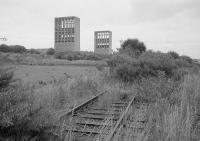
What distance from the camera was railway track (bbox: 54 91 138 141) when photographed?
5.11m

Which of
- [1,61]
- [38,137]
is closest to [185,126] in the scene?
[38,137]

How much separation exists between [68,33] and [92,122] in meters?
91.6

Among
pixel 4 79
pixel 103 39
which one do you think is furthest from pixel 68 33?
pixel 4 79

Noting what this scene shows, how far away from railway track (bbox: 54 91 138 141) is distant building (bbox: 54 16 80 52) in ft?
287

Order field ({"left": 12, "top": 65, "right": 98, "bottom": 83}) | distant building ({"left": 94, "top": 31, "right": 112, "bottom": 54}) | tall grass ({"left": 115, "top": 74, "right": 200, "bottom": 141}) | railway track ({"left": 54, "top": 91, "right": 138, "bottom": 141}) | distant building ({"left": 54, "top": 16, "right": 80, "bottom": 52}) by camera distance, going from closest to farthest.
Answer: tall grass ({"left": 115, "top": 74, "right": 200, "bottom": 141})
railway track ({"left": 54, "top": 91, "right": 138, "bottom": 141})
field ({"left": 12, "top": 65, "right": 98, "bottom": 83})
distant building ({"left": 94, "top": 31, "right": 112, "bottom": 54})
distant building ({"left": 54, "top": 16, "right": 80, "bottom": 52})

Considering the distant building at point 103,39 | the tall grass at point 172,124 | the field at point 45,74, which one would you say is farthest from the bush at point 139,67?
the distant building at point 103,39

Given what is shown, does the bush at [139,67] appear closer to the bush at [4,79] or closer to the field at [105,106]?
the field at [105,106]

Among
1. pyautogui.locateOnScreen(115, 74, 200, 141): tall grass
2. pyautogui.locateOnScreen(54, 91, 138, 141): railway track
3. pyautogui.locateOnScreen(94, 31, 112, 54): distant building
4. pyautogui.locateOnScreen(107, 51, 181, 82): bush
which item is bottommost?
pyautogui.locateOnScreen(54, 91, 138, 141): railway track

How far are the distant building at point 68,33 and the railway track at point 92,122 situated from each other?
87.5 meters

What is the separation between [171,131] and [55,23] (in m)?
101

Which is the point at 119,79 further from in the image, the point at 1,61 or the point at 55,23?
the point at 55,23

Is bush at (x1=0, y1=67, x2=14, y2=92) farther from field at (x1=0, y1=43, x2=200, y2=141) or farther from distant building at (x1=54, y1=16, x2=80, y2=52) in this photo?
distant building at (x1=54, y1=16, x2=80, y2=52)

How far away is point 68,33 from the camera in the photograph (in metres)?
95.7

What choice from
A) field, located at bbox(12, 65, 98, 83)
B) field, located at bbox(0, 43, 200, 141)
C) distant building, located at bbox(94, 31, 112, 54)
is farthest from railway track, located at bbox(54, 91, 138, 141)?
distant building, located at bbox(94, 31, 112, 54)
